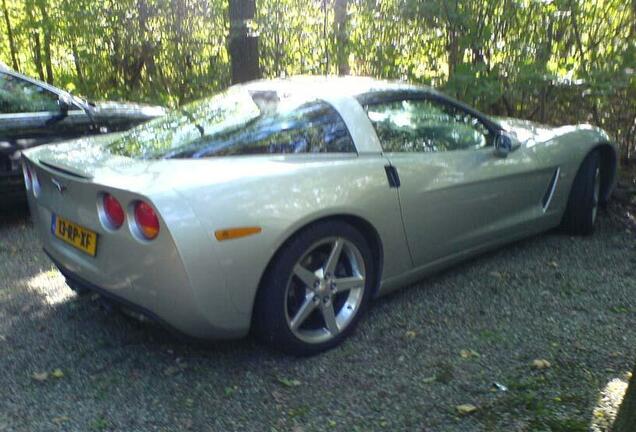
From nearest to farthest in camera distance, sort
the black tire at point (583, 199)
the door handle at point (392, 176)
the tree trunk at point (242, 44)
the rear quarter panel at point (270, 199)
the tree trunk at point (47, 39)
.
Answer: the rear quarter panel at point (270, 199) < the door handle at point (392, 176) < the black tire at point (583, 199) < the tree trunk at point (242, 44) < the tree trunk at point (47, 39)

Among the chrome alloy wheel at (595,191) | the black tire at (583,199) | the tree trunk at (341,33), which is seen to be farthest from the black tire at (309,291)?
the tree trunk at (341,33)

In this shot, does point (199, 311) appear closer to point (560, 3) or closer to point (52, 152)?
point (52, 152)

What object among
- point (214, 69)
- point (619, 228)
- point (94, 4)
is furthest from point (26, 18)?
point (619, 228)

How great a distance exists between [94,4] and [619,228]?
23.6 ft

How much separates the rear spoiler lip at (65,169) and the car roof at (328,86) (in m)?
1.25

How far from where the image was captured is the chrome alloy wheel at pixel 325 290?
3070 mm

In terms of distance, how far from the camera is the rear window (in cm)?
312

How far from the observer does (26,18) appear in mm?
9453

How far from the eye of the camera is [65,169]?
305 cm

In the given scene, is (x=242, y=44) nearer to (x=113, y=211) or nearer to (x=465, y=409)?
(x=113, y=211)

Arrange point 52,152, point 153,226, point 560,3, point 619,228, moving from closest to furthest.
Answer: point 153,226
point 52,152
point 619,228
point 560,3

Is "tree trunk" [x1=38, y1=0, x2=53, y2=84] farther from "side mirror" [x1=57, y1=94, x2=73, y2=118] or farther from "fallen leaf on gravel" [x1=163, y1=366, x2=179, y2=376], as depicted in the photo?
"fallen leaf on gravel" [x1=163, y1=366, x2=179, y2=376]

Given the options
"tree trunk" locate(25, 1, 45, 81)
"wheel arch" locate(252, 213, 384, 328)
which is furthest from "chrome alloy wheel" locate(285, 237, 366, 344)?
"tree trunk" locate(25, 1, 45, 81)

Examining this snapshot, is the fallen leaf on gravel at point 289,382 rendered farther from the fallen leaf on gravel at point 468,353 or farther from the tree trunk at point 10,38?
the tree trunk at point 10,38
